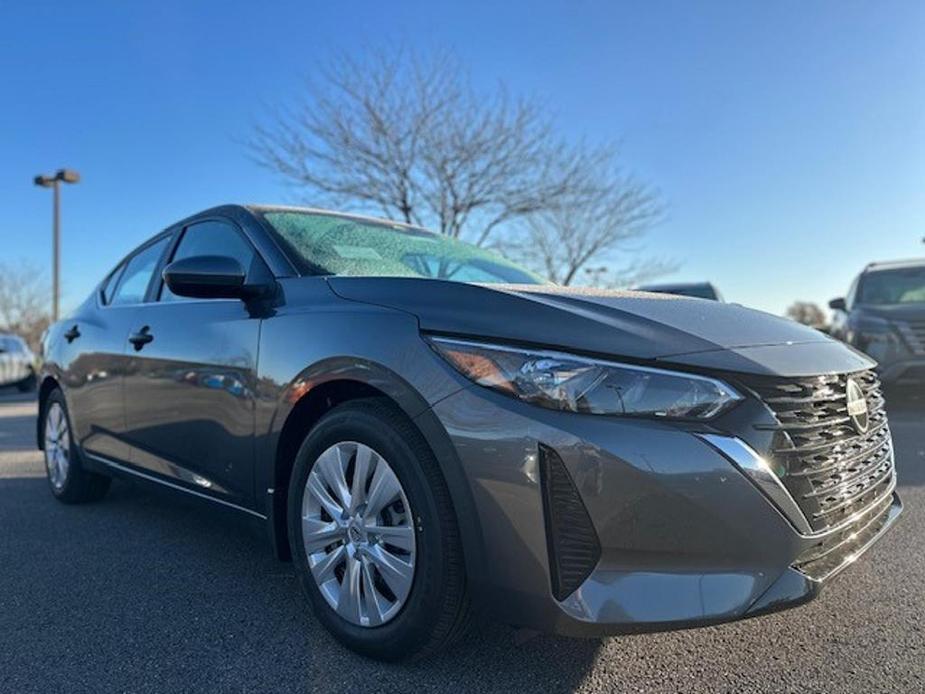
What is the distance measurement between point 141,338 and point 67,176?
21189 mm

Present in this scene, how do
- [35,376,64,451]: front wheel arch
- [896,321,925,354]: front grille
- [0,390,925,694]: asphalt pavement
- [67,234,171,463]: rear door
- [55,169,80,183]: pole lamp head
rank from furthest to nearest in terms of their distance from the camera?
[55,169,80,183]: pole lamp head < [896,321,925,354]: front grille < [35,376,64,451]: front wheel arch < [67,234,171,463]: rear door < [0,390,925,694]: asphalt pavement

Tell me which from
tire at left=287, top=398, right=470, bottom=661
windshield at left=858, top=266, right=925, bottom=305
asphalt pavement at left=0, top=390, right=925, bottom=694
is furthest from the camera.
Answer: windshield at left=858, top=266, right=925, bottom=305

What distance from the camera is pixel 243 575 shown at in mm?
3154

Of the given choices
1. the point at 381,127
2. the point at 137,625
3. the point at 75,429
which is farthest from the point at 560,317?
the point at 381,127

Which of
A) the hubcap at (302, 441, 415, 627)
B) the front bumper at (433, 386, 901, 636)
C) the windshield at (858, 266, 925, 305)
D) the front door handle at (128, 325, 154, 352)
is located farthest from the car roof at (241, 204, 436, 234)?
the windshield at (858, 266, 925, 305)

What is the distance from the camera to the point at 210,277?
2727 millimetres

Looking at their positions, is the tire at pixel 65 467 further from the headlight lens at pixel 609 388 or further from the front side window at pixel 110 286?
the headlight lens at pixel 609 388

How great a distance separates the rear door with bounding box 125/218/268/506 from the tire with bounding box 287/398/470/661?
1.42 feet

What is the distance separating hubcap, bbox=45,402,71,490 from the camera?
4484mm

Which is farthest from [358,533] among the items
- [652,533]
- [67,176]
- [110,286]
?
[67,176]

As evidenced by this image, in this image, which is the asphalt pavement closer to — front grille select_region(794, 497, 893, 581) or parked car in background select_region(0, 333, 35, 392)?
front grille select_region(794, 497, 893, 581)

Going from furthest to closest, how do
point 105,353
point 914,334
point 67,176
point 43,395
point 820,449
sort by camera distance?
point 67,176
point 914,334
point 43,395
point 105,353
point 820,449

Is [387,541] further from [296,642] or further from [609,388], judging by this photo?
[609,388]

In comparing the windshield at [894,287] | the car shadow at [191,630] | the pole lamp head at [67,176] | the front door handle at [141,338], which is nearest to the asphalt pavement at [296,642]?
the car shadow at [191,630]
